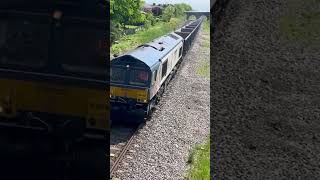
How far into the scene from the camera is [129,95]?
12695mm

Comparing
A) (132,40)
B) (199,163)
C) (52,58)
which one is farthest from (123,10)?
(52,58)

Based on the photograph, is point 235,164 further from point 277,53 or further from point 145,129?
point 145,129

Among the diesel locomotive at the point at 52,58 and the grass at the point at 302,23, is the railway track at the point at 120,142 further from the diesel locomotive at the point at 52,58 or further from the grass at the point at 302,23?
the grass at the point at 302,23

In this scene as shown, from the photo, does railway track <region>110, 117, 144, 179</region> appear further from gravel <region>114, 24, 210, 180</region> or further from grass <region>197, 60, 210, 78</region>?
grass <region>197, 60, 210, 78</region>

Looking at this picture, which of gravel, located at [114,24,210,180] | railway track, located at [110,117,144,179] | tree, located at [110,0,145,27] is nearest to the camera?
gravel, located at [114,24,210,180]

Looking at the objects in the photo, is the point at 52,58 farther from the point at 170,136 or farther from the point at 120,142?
the point at 170,136

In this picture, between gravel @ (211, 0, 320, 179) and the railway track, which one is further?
the railway track

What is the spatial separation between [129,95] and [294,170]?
10.1m

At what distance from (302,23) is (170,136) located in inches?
379

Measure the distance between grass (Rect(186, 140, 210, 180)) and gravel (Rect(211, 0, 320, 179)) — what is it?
20.9 ft

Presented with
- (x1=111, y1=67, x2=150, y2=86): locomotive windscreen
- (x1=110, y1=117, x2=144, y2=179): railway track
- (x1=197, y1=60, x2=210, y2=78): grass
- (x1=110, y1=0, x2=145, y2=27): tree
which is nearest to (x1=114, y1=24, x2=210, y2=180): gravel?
(x1=110, y1=117, x2=144, y2=179): railway track

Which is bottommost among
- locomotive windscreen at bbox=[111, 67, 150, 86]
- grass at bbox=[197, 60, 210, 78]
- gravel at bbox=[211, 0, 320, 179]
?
grass at bbox=[197, 60, 210, 78]

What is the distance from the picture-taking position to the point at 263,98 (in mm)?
2836

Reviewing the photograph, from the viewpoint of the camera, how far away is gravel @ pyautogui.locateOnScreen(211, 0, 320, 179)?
2.77 metres
